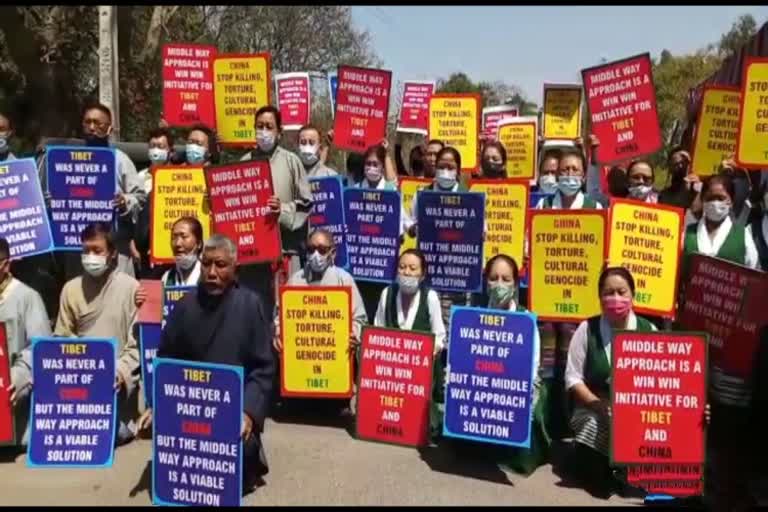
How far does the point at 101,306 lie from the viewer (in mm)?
6289

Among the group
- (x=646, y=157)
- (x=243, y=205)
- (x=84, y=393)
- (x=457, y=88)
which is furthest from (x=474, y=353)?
(x=457, y=88)

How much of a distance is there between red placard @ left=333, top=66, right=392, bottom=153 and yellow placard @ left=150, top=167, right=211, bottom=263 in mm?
2040

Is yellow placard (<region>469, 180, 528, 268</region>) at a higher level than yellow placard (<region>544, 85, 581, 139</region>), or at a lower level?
lower

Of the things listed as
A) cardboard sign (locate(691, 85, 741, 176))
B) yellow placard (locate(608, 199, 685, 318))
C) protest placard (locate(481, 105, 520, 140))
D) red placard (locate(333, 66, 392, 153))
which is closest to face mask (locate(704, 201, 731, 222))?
yellow placard (locate(608, 199, 685, 318))

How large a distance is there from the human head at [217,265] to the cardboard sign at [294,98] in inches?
200

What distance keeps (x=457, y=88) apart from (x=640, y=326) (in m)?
36.9

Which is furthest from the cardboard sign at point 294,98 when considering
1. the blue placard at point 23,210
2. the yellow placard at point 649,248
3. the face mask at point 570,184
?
the yellow placard at point 649,248

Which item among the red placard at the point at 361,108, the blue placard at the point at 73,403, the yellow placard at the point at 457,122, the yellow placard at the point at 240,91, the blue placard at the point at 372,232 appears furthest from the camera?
the yellow placard at the point at 457,122

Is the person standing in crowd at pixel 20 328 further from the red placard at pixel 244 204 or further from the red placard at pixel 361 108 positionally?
the red placard at pixel 361 108

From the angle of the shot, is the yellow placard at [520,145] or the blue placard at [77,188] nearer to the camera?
the blue placard at [77,188]

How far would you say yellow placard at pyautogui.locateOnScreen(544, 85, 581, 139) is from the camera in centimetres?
970

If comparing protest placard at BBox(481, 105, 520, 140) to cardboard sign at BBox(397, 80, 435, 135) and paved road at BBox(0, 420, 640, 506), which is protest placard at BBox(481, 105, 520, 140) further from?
paved road at BBox(0, 420, 640, 506)

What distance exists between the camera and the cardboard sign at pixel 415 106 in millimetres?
11398

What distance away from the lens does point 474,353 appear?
5.89 meters
